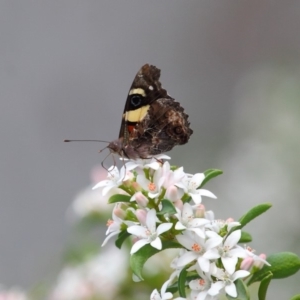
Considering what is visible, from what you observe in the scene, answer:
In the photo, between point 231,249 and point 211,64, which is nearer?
point 231,249

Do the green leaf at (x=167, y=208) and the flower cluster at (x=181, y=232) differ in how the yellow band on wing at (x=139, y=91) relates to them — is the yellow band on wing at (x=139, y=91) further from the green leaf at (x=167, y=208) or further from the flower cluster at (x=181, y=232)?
the green leaf at (x=167, y=208)

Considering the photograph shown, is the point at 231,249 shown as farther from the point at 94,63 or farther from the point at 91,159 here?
the point at 94,63

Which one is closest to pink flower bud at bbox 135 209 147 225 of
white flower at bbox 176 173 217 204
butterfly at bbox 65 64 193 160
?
white flower at bbox 176 173 217 204

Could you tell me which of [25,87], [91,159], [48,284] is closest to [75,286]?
[48,284]

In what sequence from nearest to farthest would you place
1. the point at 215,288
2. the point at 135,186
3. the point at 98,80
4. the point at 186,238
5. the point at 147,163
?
the point at 215,288, the point at 186,238, the point at 135,186, the point at 147,163, the point at 98,80

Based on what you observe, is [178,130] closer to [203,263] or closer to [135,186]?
[135,186]

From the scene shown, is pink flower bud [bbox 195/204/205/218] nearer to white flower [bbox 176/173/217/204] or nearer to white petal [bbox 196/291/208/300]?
white flower [bbox 176/173/217/204]

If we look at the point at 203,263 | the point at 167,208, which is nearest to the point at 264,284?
the point at 203,263
